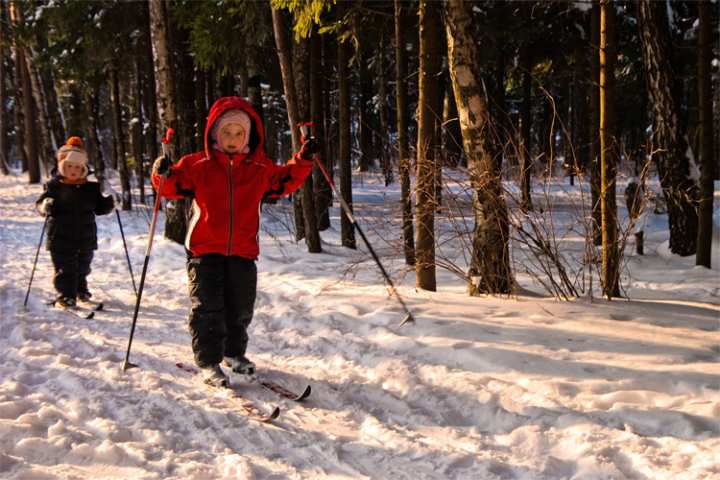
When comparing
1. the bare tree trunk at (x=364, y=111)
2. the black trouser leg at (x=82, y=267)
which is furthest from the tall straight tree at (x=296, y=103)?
the bare tree trunk at (x=364, y=111)

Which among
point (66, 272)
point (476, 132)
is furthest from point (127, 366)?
point (476, 132)

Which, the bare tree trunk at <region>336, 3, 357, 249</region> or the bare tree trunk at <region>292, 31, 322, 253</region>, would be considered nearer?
the bare tree trunk at <region>292, 31, 322, 253</region>

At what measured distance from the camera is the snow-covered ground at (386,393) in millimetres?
3109

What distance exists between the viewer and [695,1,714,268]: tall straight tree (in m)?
9.20

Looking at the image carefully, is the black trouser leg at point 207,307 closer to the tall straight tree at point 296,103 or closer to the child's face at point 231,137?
the child's face at point 231,137

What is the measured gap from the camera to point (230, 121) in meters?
4.31

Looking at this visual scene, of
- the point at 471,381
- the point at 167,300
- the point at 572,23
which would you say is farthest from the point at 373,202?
the point at 471,381

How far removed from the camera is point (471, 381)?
4.14m

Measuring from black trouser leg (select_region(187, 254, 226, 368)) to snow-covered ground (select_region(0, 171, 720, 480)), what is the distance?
26 cm

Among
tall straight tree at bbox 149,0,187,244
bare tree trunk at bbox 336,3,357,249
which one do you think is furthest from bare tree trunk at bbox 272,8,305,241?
tall straight tree at bbox 149,0,187,244

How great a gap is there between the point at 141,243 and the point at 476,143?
7.49m

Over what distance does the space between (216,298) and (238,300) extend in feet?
0.57

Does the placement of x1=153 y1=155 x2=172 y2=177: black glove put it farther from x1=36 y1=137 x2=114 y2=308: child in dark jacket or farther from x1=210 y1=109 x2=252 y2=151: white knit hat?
x1=36 y1=137 x2=114 y2=308: child in dark jacket

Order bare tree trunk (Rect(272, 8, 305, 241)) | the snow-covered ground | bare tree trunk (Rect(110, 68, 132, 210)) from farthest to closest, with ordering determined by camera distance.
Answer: bare tree trunk (Rect(110, 68, 132, 210)) → bare tree trunk (Rect(272, 8, 305, 241)) → the snow-covered ground
